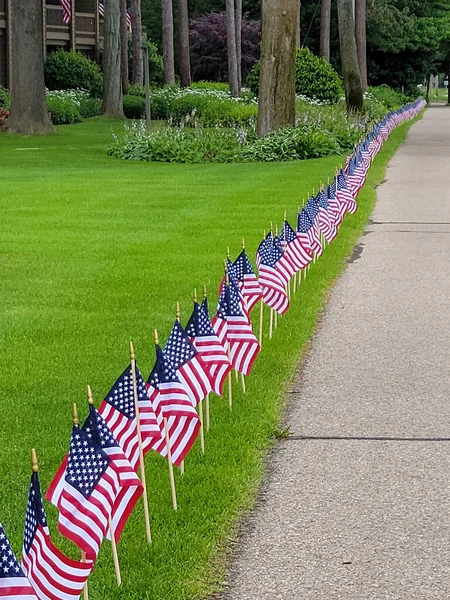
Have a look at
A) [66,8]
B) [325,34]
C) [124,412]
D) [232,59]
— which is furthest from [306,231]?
[325,34]

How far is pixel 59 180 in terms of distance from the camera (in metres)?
22.2

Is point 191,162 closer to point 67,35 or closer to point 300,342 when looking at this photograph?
point 300,342

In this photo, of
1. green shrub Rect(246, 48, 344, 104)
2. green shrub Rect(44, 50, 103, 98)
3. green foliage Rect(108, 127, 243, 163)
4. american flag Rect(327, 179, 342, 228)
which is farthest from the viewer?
green shrub Rect(44, 50, 103, 98)

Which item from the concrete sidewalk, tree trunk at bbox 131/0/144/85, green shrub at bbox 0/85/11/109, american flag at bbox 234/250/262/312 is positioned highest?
tree trunk at bbox 131/0/144/85

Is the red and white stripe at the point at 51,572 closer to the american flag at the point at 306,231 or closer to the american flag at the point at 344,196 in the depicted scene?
the american flag at the point at 306,231

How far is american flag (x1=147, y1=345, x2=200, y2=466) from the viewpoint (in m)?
5.48

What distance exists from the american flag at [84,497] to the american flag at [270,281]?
16.3 feet

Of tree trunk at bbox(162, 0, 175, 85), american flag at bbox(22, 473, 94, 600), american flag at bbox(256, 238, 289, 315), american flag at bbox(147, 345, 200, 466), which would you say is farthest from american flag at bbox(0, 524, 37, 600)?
tree trunk at bbox(162, 0, 175, 85)

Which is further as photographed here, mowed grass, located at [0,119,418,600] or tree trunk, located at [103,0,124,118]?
tree trunk, located at [103,0,124,118]

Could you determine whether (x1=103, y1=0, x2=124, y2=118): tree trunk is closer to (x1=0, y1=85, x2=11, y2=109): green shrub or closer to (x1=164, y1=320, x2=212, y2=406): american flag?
(x1=0, y1=85, x2=11, y2=109): green shrub

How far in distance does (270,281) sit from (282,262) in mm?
590

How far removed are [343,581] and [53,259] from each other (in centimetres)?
872

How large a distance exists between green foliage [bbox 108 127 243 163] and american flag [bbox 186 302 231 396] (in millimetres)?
20633

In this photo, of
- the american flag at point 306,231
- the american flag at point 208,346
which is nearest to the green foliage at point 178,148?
the american flag at point 306,231
